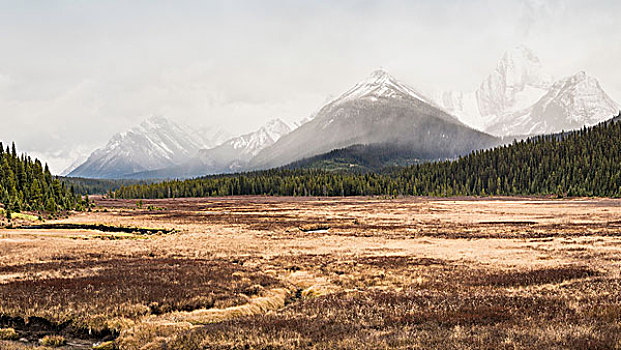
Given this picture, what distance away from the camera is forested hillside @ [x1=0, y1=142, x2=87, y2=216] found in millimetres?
89438

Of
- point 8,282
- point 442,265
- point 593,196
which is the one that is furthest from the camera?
point 593,196

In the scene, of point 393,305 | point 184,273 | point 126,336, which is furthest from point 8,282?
point 393,305

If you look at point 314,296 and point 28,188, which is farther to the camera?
point 28,188

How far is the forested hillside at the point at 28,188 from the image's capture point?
3521 inches

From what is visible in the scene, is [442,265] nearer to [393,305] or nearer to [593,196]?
[393,305]

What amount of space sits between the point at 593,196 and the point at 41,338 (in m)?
169

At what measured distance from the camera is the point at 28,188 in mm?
101812

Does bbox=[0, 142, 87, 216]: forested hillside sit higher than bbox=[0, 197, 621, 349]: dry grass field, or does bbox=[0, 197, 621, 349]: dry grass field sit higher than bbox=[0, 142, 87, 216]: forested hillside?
bbox=[0, 142, 87, 216]: forested hillside

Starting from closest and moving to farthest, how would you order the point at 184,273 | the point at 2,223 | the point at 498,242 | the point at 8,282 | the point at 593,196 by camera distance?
1. the point at 8,282
2. the point at 184,273
3. the point at 498,242
4. the point at 2,223
5. the point at 593,196

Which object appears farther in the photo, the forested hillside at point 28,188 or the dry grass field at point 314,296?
the forested hillside at point 28,188

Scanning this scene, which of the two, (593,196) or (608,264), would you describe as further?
(593,196)

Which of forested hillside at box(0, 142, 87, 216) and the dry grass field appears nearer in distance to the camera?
the dry grass field

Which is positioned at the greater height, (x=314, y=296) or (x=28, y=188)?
(x=28, y=188)

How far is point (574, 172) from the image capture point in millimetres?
168625
